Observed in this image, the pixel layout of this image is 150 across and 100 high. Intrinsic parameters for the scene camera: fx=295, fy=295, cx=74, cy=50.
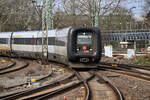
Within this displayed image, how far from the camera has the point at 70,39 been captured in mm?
16125

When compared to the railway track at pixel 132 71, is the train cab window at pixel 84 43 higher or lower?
higher

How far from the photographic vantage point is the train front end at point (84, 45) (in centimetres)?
1598

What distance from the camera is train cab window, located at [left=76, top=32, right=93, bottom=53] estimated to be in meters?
16.1

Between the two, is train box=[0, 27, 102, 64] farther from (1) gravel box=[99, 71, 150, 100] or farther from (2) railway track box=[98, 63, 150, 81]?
(1) gravel box=[99, 71, 150, 100]

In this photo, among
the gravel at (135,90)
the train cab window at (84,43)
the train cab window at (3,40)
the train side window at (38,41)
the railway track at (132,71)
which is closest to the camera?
the gravel at (135,90)

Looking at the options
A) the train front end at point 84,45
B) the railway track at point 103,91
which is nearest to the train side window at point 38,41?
the train front end at point 84,45

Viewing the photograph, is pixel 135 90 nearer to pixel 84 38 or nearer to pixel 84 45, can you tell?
pixel 84 45

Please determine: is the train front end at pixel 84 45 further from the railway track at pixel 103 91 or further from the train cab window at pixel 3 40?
the train cab window at pixel 3 40

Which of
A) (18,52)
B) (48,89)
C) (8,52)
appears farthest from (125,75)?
(8,52)

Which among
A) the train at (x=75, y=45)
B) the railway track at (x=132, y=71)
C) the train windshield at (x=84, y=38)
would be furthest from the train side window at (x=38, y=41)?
the train windshield at (x=84, y=38)

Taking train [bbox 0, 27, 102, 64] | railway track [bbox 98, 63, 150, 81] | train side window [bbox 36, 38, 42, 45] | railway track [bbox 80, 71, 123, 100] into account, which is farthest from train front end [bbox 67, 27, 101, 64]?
train side window [bbox 36, 38, 42, 45]

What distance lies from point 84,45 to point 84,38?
411 mm

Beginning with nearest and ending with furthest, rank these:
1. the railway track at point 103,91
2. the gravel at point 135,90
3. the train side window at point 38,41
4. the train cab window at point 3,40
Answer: the railway track at point 103,91 → the gravel at point 135,90 → the train side window at point 38,41 → the train cab window at point 3,40

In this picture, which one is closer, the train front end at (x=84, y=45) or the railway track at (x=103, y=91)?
the railway track at (x=103, y=91)
